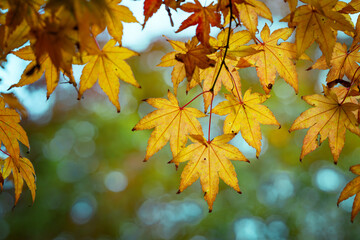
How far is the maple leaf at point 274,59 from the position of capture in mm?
827

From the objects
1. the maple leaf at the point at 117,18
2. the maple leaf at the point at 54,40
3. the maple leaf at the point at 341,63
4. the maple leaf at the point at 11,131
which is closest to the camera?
the maple leaf at the point at 54,40

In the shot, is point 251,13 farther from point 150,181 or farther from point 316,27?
point 150,181

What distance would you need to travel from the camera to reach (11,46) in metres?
0.58

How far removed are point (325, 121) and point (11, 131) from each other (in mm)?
852

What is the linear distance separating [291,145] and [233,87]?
Result: 4023 millimetres

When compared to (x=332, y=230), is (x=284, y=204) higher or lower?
higher

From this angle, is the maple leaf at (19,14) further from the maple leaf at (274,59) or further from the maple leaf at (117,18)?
the maple leaf at (274,59)

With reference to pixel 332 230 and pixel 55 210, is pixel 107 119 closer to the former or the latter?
pixel 55 210

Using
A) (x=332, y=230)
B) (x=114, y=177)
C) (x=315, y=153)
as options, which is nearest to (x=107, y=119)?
(x=114, y=177)

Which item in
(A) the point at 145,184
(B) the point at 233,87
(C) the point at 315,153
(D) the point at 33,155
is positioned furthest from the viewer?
(A) the point at 145,184

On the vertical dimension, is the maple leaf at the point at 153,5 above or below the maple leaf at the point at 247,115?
above

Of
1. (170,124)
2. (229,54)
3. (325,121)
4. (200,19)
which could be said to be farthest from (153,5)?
(325,121)

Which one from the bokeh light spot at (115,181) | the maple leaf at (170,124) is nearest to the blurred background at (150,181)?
the bokeh light spot at (115,181)

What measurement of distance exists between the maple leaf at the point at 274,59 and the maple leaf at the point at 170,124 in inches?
8.5
